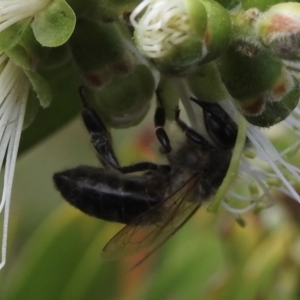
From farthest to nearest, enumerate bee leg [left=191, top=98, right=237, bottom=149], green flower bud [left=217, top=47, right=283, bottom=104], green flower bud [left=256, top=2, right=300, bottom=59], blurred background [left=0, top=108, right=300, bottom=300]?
1. blurred background [left=0, top=108, right=300, bottom=300]
2. bee leg [left=191, top=98, right=237, bottom=149]
3. green flower bud [left=217, top=47, right=283, bottom=104]
4. green flower bud [left=256, top=2, right=300, bottom=59]

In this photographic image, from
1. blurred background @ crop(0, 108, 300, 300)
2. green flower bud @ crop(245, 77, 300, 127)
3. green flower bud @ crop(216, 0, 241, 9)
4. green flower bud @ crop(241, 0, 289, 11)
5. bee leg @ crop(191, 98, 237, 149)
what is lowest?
blurred background @ crop(0, 108, 300, 300)

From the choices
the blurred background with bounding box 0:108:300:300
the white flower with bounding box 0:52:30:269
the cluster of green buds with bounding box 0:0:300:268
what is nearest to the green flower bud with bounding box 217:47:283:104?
the cluster of green buds with bounding box 0:0:300:268

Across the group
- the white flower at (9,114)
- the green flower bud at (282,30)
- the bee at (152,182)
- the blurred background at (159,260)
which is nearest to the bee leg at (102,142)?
the bee at (152,182)

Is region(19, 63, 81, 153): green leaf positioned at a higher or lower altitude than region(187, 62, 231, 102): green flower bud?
lower

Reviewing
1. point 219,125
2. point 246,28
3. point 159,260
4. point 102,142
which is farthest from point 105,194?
point 159,260

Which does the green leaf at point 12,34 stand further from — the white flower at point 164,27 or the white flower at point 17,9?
the white flower at point 164,27

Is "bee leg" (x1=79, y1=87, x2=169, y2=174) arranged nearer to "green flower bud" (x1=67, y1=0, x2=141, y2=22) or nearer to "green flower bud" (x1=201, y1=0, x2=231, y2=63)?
"green flower bud" (x1=67, y1=0, x2=141, y2=22)
